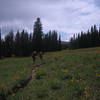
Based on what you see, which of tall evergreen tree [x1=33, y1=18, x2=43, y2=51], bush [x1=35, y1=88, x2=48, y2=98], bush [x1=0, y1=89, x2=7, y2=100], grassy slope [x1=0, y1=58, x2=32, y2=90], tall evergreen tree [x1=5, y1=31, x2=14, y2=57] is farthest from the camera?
tall evergreen tree [x1=5, y1=31, x2=14, y2=57]

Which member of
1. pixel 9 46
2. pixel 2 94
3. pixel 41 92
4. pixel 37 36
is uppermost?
pixel 37 36

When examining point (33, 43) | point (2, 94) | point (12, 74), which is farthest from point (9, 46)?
point (2, 94)

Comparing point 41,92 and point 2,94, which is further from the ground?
point 41,92

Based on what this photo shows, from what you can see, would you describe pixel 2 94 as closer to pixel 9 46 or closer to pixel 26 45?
pixel 26 45

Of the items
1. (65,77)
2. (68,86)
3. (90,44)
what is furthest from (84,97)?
(90,44)

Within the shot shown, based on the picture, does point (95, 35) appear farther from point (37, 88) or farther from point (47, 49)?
point (37, 88)

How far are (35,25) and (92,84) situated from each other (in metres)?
58.2

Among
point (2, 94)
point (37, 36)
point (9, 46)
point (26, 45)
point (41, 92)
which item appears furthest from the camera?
point (9, 46)

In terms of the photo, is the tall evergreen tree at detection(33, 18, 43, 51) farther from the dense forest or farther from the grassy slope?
the grassy slope

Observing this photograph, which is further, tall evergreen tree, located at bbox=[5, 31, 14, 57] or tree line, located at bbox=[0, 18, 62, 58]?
tall evergreen tree, located at bbox=[5, 31, 14, 57]

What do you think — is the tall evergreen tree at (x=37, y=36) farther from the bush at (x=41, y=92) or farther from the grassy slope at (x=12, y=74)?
the bush at (x=41, y=92)

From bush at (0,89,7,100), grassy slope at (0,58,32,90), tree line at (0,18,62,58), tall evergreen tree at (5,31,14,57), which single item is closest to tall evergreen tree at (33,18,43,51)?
tree line at (0,18,62,58)

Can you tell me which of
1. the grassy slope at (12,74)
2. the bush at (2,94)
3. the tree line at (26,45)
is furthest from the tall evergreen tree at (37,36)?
the bush at (2,94)

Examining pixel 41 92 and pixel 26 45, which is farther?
pixel 26 45
